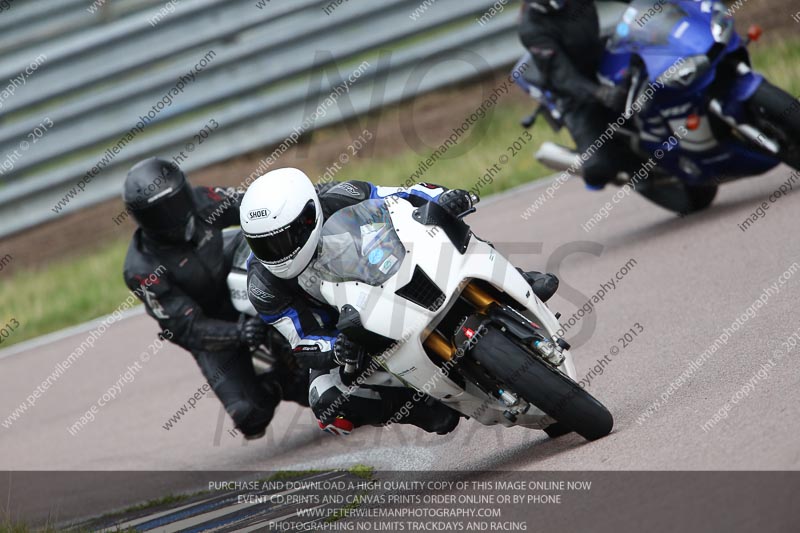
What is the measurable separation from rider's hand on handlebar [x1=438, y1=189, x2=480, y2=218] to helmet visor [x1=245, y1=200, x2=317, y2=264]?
614 mm

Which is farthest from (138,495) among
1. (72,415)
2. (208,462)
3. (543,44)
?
(543,44)

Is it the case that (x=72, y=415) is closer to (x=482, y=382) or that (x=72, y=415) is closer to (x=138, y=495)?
(x=138, y=495)

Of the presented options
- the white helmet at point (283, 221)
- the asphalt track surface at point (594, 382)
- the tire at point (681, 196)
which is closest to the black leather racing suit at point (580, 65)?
the tire at point (681, 196)

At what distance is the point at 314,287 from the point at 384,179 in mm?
7813

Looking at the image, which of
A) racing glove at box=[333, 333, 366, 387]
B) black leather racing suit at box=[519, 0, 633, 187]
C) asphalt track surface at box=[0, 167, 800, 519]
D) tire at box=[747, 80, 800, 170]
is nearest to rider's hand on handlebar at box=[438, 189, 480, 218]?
racing glove at box=[333, 333, 366, 387]

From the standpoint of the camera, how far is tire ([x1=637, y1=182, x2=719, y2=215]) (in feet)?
30.1

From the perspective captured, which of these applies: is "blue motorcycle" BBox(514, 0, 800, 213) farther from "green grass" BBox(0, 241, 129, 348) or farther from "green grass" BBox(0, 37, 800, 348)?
"green grass" BBox(0, 241, 129, 348)

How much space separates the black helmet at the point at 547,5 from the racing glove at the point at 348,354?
4.47 metres

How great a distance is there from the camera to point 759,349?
18.5ft

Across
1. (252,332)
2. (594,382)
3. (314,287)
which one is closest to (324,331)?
(314,287)

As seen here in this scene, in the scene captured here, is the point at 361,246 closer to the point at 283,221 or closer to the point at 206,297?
the point at 283,221

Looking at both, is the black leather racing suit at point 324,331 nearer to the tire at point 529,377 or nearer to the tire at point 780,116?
the tire at point 529,377

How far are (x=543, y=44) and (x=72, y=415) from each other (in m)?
4.92

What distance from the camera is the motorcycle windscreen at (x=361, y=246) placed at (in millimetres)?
5043
